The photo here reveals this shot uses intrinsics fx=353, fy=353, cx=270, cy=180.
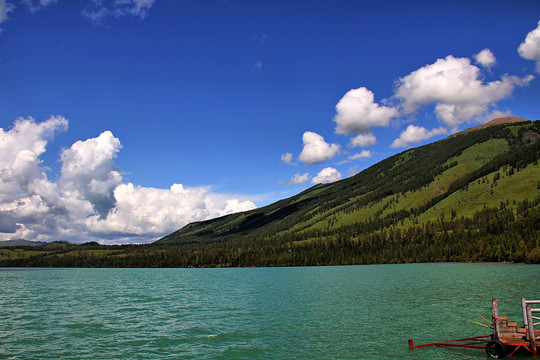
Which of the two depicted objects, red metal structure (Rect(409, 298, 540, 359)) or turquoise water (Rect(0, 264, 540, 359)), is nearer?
red metal structure (Rect(409, 298, 540, 359))

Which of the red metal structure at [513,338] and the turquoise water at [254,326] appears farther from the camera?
the turquoise water at [254,326]

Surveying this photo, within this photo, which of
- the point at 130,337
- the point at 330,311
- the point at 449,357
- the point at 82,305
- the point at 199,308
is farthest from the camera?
the point at 82,305

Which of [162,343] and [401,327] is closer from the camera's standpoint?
[162,343]

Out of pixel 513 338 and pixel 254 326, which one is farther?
pixel 254 326

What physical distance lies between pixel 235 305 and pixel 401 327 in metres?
37.8

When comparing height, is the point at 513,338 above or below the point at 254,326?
above

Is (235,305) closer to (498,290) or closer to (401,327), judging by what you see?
(401,327)

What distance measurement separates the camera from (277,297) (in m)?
87.6

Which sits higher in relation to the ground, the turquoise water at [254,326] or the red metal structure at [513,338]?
the red metal structure at [513,338]

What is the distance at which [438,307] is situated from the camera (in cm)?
6431

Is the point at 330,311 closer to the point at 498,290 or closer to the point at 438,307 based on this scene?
the point at 438,307

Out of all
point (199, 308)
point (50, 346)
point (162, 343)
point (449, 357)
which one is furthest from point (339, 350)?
point (199, 308)

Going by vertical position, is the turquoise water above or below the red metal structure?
below

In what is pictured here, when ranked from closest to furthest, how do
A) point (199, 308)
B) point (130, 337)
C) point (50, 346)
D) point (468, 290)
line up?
point (50, 346) < point (130, 337) < point (199, 308) < point (468, 290)
